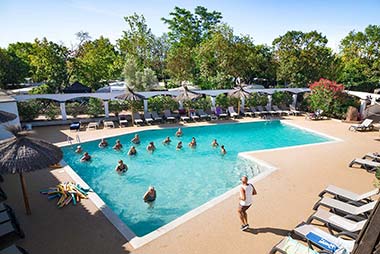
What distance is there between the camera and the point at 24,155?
6.58m

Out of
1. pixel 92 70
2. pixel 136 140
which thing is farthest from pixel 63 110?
pixel 92 70

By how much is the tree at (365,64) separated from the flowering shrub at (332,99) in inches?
555

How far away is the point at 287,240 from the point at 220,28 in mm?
24820

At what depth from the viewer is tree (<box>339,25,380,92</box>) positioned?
31.5 m

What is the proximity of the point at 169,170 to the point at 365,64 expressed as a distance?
33.0 m

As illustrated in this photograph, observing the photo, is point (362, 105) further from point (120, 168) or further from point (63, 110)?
point (63, 110)

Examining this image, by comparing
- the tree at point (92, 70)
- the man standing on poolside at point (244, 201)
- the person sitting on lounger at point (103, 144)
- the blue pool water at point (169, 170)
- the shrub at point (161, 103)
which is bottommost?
the blue pool water at point (169, 170)

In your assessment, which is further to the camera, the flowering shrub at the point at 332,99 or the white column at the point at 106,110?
the flowering shrub at the point at 332,99

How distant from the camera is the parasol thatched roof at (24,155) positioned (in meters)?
6.32

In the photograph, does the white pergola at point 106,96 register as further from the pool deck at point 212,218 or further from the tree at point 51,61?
the pool deck at point 212,218

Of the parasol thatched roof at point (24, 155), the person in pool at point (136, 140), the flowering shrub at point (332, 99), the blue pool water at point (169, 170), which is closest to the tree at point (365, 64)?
the flowering shrub at point (332, 99)

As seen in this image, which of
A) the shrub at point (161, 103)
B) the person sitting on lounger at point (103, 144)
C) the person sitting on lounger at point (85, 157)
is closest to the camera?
the person sitting on lounger at point (85, 157)

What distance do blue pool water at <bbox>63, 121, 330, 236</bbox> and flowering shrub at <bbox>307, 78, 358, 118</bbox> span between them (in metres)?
4.56

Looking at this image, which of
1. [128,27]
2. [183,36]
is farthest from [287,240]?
[183,36]
